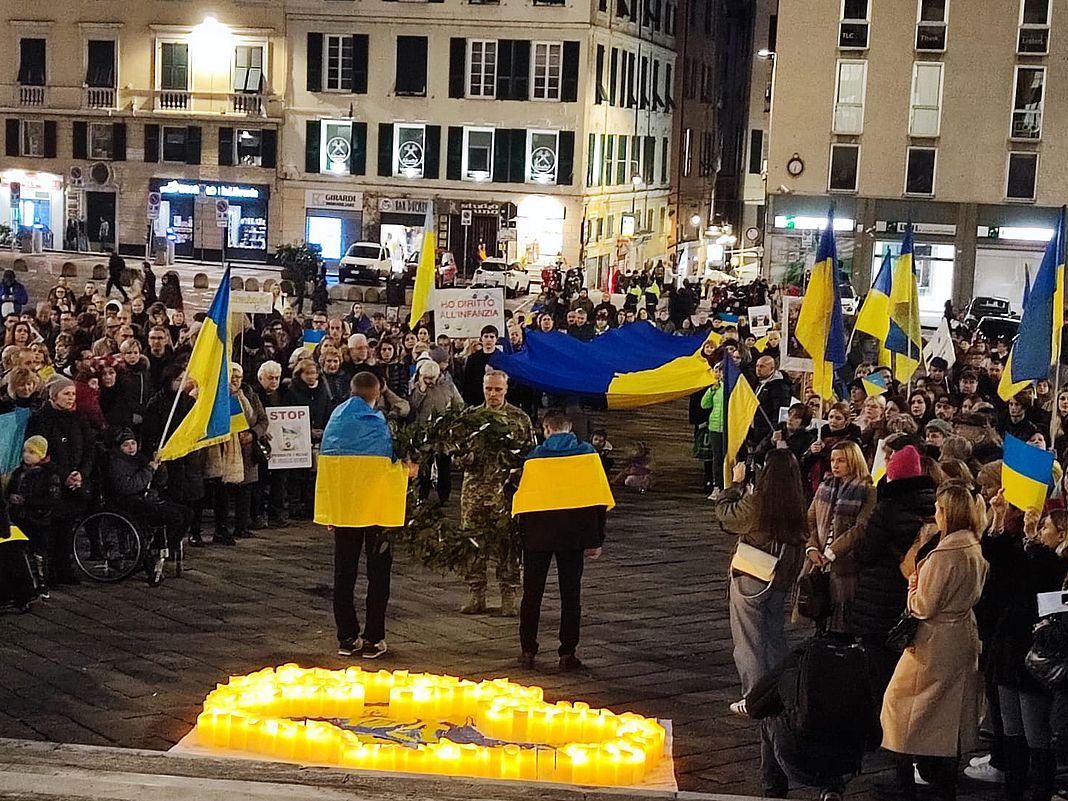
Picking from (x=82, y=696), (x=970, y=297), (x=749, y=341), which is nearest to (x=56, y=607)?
(x=82, y=696)

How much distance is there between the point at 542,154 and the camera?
4962cm

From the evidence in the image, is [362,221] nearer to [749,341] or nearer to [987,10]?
[987,10]

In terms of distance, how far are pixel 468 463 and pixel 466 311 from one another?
7.37 m

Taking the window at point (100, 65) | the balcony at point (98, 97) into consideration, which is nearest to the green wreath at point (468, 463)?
the balcony at point (98, 97)

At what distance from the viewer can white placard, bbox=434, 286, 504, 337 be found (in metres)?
17.7

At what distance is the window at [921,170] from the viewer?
47.1 meters

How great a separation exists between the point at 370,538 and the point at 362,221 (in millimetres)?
41397

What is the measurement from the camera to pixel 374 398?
10.1 metres

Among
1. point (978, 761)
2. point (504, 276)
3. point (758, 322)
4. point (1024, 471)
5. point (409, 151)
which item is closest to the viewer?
point (978, 761)

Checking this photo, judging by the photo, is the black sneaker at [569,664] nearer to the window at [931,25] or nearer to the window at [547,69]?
the window at [931,25]

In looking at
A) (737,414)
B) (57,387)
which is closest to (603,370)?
(737,414)

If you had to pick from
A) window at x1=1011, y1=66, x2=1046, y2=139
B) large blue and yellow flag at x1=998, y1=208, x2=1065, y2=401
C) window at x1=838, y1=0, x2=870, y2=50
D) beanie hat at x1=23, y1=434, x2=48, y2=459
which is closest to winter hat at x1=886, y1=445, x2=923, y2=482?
large blue and yellow flag at x1=998, y1=208, x2=1065, y2=401

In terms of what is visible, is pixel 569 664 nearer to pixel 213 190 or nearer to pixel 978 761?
pixel 978 761

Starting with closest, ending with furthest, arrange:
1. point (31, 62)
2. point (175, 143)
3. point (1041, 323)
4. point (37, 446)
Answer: point (37, 446) → point (1041, 323) → point (175, 143) → point (31, 62)
